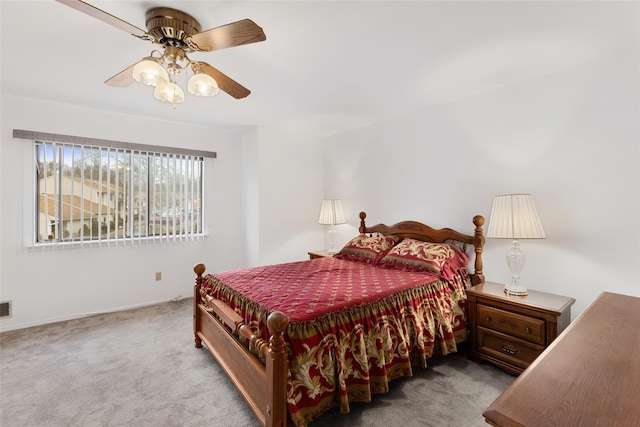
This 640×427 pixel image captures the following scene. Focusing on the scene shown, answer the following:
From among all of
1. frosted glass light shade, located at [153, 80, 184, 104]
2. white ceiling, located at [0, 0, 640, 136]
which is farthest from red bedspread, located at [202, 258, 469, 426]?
white ceiling, located at [0, 0, 640, 136]

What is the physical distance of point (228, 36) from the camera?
1568 millimetres

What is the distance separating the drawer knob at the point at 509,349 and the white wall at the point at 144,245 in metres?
2.89

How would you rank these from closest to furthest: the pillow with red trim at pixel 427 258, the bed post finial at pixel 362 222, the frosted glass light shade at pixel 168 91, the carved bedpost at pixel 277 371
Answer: the carved bedpost at pixel 277 371 → the frosted glass light shade at pixel 168 91 → the pillow with red trim at pixel 427 258 → the bed post finial at pixel 362 222

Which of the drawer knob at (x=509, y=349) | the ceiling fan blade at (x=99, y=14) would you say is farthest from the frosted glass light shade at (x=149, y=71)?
the drawer knob at (x=509, y=349)

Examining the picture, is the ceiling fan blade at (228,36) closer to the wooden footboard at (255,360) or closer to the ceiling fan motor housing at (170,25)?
the ceiling fan motor housing at (170,25)

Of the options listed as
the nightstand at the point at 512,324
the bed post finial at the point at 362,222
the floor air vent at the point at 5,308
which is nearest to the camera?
the nightstand at the point at 512,324

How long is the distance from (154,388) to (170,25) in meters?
2.37

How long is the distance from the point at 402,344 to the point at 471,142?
209 centimetres

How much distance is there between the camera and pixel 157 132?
3.82 meters

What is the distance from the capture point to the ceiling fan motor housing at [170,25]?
163cm

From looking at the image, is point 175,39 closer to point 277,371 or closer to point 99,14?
point 99,14

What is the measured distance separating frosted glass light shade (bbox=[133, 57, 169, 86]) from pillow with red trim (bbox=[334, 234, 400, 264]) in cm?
242

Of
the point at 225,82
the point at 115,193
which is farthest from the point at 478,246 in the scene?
the point at 115,193

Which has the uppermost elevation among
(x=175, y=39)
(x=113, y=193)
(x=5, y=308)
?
(x=175, y=39)
